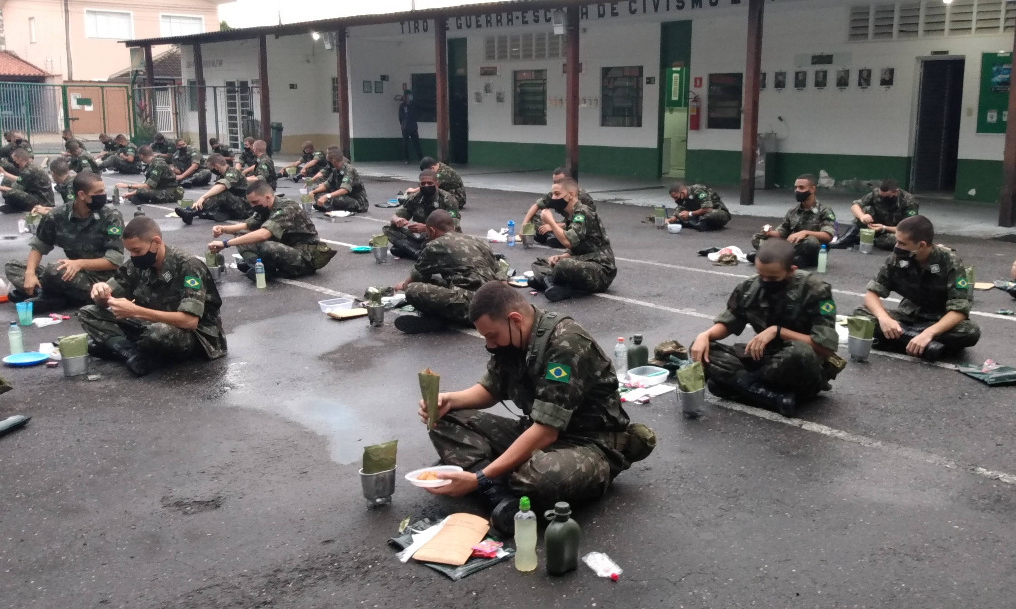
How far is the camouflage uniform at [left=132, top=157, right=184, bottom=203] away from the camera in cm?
1847

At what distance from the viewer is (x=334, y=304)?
9.30 meters

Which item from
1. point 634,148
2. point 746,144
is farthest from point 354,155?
point 746,144

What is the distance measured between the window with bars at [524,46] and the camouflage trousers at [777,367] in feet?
59.0

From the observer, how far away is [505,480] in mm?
4496

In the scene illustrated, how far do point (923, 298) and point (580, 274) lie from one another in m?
3.41

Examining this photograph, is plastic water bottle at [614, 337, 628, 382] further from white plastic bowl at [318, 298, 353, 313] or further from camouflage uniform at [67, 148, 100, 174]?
camouflage uniform at [67, 148, 100, 174]

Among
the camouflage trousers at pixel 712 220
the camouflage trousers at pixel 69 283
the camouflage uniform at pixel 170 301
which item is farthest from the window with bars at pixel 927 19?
the camouflage trousers at pixel 69 283

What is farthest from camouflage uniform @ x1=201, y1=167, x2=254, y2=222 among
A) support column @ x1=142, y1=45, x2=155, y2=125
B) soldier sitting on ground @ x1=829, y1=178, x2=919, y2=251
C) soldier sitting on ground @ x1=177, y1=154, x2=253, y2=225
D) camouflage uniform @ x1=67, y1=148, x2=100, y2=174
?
support column @ x1=142, y1=45, x2=155, y2=125

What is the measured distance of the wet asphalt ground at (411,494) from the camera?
3.92 m

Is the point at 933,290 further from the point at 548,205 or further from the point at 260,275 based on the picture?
the point at 260,275

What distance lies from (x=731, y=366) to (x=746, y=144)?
1128 cm

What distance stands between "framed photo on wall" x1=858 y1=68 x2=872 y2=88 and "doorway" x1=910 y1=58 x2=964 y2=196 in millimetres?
958

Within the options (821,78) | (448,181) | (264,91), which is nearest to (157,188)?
(448,181)

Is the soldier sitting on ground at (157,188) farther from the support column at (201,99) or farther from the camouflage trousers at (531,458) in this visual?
the camouflage trousers at (531,458)
